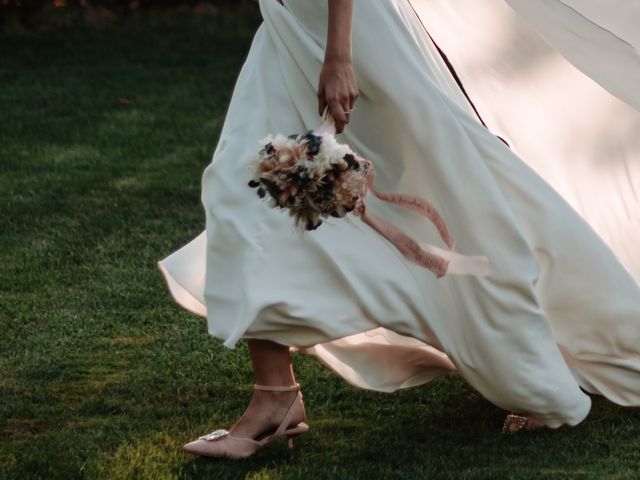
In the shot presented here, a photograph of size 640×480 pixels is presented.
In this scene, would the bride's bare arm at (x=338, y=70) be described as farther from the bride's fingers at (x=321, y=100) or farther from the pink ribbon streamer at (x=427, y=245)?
the pink ribbon streamer at (x=427, y=245)

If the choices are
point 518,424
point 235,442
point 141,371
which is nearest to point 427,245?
point 518,424

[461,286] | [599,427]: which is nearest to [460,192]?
[461,286]

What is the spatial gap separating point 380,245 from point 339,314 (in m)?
0.26

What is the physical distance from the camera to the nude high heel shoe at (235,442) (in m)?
4.09

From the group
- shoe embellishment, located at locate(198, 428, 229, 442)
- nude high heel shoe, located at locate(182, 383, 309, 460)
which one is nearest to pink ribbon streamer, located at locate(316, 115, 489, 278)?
nude high heel shoe, located at locate(182, 383, 309, 460)

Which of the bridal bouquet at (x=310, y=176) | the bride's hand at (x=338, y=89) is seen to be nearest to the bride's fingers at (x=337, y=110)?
the bride's hand at (x=338, y=89)

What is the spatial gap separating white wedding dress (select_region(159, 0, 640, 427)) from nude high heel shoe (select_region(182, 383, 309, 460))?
9.4 inches

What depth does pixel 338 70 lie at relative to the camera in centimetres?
385

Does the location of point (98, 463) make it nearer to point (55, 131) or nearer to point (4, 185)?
point (4, 185)

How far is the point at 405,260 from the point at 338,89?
22.4 inches

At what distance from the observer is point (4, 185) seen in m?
8.15

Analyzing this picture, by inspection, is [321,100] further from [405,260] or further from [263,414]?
[263,414]

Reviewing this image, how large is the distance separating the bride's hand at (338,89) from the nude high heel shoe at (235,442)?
85 cm

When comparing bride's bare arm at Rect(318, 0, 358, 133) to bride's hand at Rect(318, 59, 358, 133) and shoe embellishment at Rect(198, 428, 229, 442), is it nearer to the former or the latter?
bride's hand at Rect(318, 59, 358, 133)
